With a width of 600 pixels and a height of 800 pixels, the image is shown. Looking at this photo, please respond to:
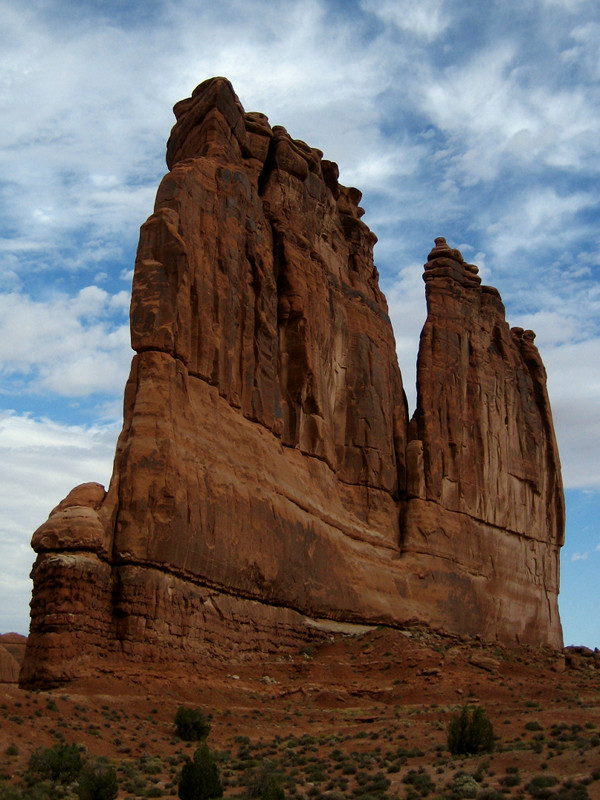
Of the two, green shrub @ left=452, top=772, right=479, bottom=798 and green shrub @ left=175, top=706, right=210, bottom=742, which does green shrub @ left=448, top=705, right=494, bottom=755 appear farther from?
green shrub @ left=175, top=706, right=210, bottom=742

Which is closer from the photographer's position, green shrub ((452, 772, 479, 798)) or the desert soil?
green shrub ((452, 772, 479, 798))

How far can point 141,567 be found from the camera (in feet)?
88.8

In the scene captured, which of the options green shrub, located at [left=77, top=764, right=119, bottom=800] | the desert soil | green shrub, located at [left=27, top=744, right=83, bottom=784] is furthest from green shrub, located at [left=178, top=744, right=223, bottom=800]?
green shrub, located at [left=27, top=744, right=83, bottom=784]

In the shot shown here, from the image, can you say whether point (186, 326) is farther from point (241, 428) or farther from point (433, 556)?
point (433, 556)

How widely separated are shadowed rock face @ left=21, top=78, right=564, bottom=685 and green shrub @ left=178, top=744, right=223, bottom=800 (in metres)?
7.97

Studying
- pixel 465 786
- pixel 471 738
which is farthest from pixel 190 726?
pixel 465 786

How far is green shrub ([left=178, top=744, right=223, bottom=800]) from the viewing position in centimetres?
1736

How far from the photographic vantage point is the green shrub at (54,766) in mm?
18031

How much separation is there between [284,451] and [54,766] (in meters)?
19.5

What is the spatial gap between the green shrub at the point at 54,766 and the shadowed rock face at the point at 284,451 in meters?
6.23

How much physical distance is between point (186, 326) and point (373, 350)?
53.2 feet

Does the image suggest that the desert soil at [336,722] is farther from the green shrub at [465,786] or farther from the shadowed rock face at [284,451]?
the shadowed rock face at [284,451]

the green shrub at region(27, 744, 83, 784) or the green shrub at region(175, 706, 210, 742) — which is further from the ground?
the green shrub at region(175, 706, 210, 742)

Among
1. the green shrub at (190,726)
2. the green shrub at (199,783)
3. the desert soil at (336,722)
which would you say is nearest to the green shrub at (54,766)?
the desert soil at (336,722)
